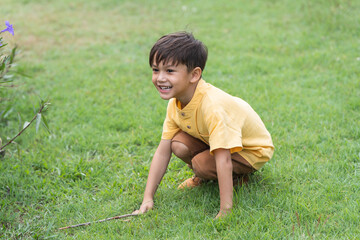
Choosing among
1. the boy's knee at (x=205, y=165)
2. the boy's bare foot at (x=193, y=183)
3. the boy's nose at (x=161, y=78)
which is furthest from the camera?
the boy's bare foot at (x=193, y=183)

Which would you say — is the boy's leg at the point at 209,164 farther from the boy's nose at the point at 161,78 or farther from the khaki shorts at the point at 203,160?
the boy's nose at the point at 161,78

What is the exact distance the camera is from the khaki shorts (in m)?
2.65

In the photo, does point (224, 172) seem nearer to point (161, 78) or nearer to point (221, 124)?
point (221, 124)

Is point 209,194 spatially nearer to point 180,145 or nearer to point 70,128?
point 180,145

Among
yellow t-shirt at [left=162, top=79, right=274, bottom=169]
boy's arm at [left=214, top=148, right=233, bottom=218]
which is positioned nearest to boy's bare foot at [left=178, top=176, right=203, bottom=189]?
yellow t-shirt at [left=162, top=79, right=274, bottom=169]

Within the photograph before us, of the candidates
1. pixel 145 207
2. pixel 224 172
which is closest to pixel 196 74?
pixel 224 172

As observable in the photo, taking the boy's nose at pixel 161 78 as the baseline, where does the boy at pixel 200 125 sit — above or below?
below

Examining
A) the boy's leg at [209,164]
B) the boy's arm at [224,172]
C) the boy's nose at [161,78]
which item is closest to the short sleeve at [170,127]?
the boy's leg at [209,164]

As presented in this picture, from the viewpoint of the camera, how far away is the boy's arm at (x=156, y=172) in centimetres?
275

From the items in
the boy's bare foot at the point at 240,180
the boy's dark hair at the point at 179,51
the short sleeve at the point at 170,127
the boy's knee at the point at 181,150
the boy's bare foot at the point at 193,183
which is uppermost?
the boy's dark hair at the point at 179,51

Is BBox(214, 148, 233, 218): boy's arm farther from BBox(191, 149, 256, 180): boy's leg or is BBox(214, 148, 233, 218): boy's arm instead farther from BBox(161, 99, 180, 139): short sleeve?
BBox(161, 99, 180, 139): short sleeve

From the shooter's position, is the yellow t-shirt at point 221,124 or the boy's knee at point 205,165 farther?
the boy's knee at point 205,165

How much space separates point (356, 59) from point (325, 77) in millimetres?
596

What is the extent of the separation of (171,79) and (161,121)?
4.79ft
